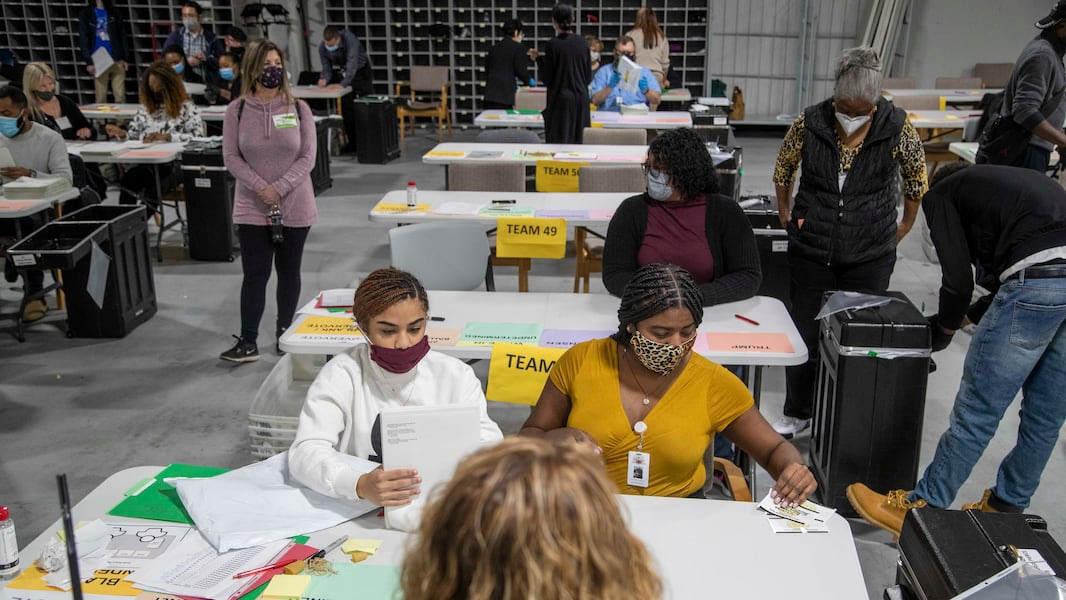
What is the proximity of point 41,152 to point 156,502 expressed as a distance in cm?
411

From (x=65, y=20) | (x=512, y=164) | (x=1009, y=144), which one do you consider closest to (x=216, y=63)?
(x=65, y=20)

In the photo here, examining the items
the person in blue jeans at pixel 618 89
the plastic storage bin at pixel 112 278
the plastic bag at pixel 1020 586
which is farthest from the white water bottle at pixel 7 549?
the person in blue jeans at pixel 618 89

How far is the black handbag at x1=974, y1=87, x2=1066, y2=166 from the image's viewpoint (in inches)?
191

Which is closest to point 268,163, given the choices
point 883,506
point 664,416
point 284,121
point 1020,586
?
point 284,121

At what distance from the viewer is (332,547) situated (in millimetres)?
1898

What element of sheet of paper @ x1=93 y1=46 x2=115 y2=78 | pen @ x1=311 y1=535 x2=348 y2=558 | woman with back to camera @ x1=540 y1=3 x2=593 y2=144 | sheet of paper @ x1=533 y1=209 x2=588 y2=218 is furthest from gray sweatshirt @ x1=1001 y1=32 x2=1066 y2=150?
sheet of paper @ x1=93 y1=46 x2=115 y2=78

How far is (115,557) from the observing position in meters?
1.84

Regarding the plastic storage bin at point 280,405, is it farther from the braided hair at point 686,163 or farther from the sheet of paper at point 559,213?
the sheet of paper at point 559,213

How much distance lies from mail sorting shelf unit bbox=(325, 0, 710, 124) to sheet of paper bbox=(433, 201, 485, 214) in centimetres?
824

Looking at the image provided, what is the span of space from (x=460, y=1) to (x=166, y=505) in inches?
457

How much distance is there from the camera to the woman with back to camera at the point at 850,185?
3.25 meters

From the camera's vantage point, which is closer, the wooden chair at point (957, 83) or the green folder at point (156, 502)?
the green folder at point (156, 502)

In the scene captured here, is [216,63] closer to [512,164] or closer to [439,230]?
[512,164]

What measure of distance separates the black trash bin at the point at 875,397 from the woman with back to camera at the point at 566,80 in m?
4.12
